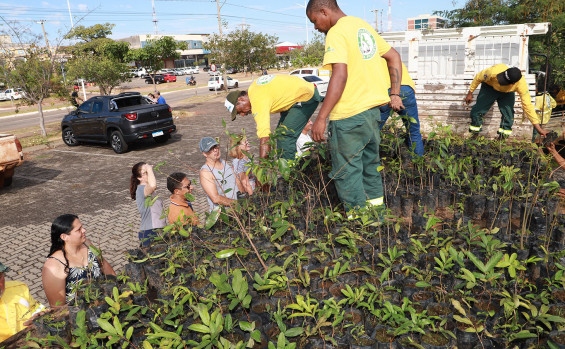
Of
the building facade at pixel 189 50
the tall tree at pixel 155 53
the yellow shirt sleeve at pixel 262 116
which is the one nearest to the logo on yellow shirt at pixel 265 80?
the yellow shirt sleeve at pixel 262 116

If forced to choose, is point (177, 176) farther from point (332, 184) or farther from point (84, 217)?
point (84, 217)

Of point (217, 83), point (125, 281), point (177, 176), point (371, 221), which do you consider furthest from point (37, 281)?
point (217, 83)

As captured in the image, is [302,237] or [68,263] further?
[68,263]

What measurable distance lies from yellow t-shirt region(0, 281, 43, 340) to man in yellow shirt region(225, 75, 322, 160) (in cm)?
267

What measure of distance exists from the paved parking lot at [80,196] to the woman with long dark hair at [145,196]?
0.20 metres

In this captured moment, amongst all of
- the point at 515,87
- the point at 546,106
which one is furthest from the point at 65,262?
the point at 546,106

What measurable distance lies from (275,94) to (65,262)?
2.77 m

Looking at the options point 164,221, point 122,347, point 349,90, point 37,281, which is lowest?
point 37,281

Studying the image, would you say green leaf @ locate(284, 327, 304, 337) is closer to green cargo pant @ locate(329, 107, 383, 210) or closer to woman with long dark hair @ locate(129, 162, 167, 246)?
green cargo pant @ locate(329, 107, 383, 210)

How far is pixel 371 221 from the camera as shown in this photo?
2.78m

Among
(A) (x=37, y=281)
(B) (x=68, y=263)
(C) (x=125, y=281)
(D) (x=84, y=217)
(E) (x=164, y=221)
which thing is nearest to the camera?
(C) (x=125, y=281)

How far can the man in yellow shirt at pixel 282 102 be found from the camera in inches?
180

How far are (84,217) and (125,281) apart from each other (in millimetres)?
5173

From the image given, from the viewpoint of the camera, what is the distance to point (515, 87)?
6.23 meters
